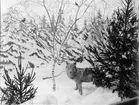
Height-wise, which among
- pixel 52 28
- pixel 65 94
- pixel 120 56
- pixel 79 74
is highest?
pixel 52 28

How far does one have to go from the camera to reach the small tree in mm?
1677

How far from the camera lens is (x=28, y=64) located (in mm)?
1748

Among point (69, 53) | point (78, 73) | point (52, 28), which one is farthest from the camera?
point (52, 28)

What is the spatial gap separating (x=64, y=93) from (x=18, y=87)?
0.50 metres

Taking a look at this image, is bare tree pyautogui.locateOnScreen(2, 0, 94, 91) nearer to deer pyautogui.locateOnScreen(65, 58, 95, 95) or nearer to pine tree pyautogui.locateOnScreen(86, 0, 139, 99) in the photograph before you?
deer pyautogui.locateOnScreen(65, 58, 95, 95)

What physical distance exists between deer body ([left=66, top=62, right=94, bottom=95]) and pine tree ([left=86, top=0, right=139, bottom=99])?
0.14m

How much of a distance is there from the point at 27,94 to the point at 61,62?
0.57m

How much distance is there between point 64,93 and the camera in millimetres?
1775

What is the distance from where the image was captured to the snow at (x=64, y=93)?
5.22ft

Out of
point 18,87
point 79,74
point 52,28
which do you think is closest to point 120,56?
point 79,74

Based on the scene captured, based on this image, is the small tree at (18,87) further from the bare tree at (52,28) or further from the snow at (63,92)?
the bare tree at (52,28)

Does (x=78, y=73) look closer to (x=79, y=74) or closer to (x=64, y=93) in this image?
(x=79, y=74)

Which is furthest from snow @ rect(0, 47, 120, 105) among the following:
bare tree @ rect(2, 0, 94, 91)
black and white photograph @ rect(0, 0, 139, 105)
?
bare tree @ rect(2, 0, 94, 91)

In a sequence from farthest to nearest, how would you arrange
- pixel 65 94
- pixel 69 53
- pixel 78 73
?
pixel 69 53
pixel 78 73
pixel 65 94
